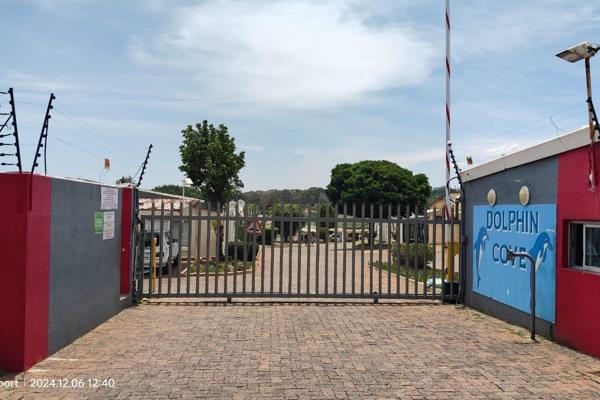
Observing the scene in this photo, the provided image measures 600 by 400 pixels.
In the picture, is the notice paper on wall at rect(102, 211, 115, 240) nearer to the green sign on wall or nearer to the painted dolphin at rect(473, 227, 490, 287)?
the green sign on wall

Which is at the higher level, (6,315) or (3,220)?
(3,220)

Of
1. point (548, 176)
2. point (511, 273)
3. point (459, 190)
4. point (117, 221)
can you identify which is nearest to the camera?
point (548, 176)

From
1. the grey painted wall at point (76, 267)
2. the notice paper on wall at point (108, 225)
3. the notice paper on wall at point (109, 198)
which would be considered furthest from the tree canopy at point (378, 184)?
the grey painted wall at point (76, 267)

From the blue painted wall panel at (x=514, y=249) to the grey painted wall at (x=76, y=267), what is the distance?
6.40m

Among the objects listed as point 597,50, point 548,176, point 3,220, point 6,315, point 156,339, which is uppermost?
point 597,50

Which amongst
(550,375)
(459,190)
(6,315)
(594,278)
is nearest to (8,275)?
(6,315)

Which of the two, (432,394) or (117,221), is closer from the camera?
(432,394)

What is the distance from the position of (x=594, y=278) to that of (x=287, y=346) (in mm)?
3850

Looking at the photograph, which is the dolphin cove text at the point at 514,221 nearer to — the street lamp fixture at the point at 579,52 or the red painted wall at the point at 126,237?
the street lamp fixture at the point at 579,52

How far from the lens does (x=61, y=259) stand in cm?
690

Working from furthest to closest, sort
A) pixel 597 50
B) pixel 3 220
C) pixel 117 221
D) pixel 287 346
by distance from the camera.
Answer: pixel 117 221
pixel 287 346
pixel 597 50
pixel 3 220

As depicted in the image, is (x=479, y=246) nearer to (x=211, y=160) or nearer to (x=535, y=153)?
(x=535, y=153)

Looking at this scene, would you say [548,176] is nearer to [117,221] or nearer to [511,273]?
[511,273]

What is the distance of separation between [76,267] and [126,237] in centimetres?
257
